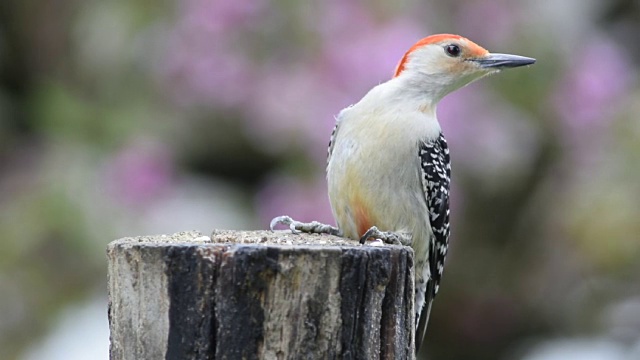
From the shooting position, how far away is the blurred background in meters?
6.39

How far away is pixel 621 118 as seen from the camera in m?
7.11

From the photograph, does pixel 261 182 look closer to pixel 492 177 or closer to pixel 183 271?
pixel 492 177

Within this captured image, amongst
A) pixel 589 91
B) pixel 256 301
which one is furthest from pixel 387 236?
pixel 589 91

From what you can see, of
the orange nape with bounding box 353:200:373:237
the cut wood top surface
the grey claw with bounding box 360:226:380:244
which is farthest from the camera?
the orange nape with bounding box 353:200:373:237

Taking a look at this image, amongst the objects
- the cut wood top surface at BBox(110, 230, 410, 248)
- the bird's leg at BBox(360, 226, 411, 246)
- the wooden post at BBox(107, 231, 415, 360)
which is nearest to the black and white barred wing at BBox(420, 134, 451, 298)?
the bird's leg at BBox(360, 226, 411, 246)

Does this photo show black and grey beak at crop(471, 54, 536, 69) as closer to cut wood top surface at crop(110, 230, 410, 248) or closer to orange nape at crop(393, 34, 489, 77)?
orange nape at crop(393, 34, 489, 77)

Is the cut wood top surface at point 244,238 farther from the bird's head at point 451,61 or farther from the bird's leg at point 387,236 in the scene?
the bird's head at point 451,61

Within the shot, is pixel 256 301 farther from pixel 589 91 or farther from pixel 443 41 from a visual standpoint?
A: pixel 589 91

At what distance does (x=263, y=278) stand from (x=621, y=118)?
4.96m

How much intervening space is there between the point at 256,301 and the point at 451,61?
244 cm

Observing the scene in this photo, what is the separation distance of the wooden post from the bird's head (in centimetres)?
215

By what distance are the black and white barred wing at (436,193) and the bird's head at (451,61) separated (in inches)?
12.0

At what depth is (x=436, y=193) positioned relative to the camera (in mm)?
4602

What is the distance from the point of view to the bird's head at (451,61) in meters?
4.77
